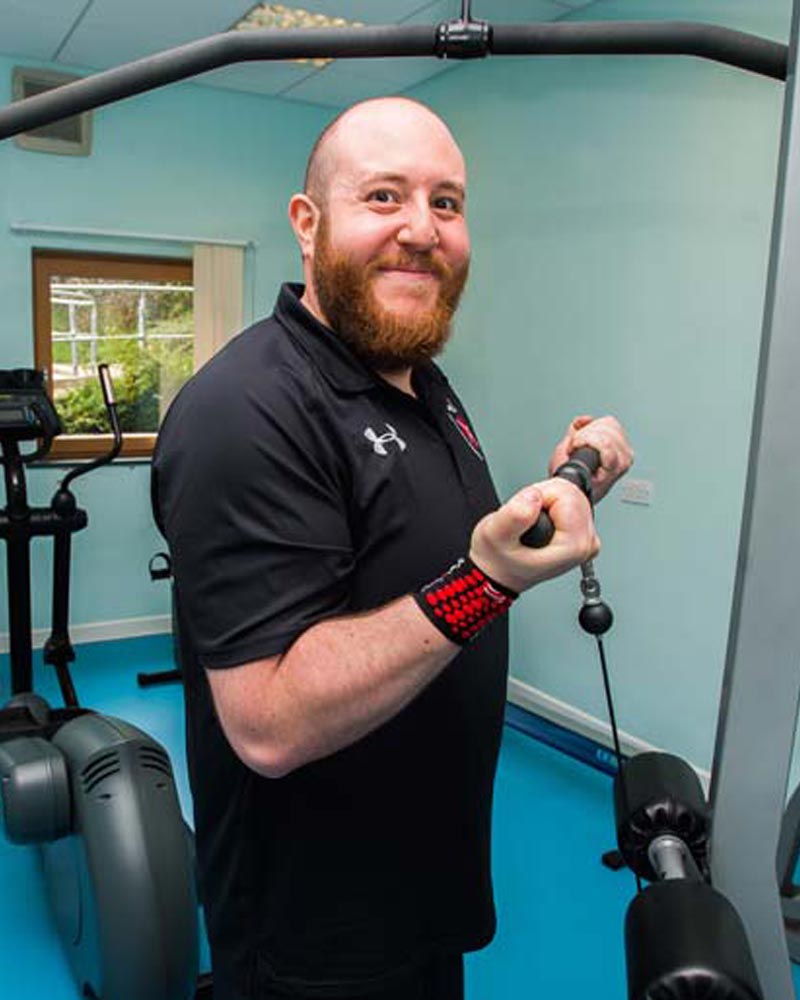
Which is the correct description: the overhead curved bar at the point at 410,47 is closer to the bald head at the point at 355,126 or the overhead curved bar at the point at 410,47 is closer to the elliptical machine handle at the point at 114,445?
the bald head at the point at 355,126

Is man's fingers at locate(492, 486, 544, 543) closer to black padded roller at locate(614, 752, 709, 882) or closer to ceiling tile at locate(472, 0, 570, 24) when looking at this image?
black padded roller at locate(614, 752, 709, 882)

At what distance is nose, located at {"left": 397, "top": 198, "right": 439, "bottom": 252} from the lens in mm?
1143

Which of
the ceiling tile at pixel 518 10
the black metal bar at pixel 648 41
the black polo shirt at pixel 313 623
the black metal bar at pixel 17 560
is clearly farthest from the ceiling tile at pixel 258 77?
the black polo shirt at pixel 313 623

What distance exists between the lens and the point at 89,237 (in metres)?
4.53

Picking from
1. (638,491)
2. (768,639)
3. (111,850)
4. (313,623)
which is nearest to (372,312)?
(313,623)

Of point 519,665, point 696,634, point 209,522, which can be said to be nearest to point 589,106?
point 696,634

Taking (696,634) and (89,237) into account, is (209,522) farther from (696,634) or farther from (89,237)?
(89,237)

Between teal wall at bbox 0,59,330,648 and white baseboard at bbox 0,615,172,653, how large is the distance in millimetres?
44

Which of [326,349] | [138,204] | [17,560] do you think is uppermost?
[138,204]

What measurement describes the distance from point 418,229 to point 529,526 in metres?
0.56

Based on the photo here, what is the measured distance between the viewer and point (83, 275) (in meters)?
4.66

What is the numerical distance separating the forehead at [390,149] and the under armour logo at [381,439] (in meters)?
0.35

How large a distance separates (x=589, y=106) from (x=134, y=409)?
2959 mm

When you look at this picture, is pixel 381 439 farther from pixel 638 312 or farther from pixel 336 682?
pixel 638 312
